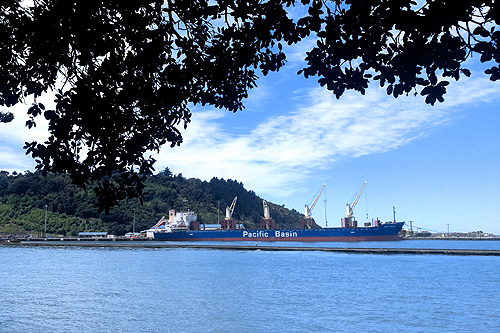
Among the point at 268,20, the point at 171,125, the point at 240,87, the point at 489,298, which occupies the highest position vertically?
the point at 268,20

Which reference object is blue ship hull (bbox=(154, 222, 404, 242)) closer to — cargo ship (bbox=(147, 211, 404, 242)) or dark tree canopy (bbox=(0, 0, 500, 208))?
cargo ship (bbox=(147, 211, 404, 242))

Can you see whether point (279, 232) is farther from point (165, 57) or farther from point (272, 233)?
point (165, 57)

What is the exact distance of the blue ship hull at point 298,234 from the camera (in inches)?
4446

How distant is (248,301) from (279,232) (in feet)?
310

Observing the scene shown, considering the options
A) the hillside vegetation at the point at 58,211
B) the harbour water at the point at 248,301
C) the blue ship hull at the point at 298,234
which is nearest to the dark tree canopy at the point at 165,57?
the harbour water at the point at 248,301

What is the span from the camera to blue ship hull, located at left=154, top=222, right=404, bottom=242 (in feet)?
371

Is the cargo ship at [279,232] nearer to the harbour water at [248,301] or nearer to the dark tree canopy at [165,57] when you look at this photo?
the harbour water at [248,301]

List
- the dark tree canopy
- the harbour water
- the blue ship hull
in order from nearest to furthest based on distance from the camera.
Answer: the dark tree canopy → the harbour water → the blue ship hull

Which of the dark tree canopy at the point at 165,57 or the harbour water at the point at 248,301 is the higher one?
the dark tree canopy at the point at 165,57

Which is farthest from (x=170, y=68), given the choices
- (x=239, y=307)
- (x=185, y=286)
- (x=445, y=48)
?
(x=185, y=286)

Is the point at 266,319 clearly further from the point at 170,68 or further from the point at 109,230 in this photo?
the point at 109,230

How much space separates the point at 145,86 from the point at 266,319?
1777 centimetres

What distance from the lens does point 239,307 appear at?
25406 mm

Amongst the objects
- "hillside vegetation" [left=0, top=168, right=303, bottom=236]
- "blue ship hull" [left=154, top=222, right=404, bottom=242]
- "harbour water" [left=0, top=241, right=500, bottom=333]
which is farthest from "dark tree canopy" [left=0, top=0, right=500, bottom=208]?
"hillside vegetation" [left=0, top=168, right=303, bottom=236]
